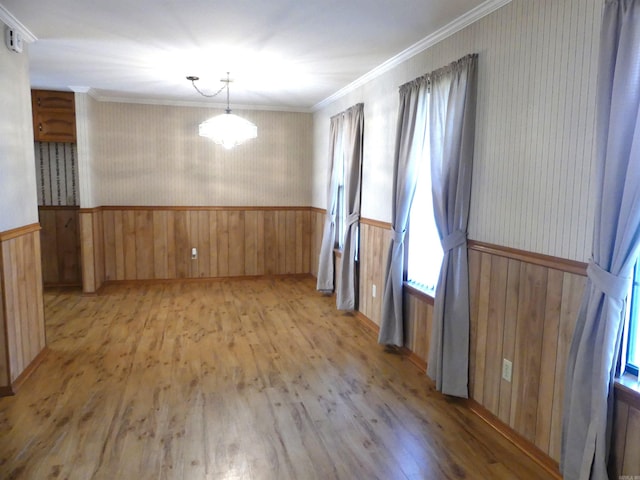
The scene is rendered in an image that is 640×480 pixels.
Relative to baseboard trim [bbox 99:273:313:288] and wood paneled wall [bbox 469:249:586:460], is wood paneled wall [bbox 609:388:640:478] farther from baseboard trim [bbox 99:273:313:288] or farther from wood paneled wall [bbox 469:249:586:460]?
baseboard trim [bbox 99:273:313:288]

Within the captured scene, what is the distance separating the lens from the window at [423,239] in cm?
343

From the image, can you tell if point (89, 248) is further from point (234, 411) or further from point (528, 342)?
point (528, 342)

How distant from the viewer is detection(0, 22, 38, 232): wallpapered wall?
9.84ft

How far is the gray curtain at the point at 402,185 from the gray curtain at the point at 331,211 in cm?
171

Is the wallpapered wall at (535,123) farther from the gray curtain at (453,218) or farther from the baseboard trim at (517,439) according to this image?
the baseboard trim at (517,439)

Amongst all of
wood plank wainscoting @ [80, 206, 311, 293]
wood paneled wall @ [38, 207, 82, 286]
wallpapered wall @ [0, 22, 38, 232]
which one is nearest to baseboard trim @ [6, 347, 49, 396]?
wallpapered wall @ [0, 22, 38, 232]

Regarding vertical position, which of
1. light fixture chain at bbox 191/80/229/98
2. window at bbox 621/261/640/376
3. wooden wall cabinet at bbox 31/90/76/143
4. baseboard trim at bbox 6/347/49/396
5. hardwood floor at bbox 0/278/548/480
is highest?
light fixture chain at bbox 191/80/229/98

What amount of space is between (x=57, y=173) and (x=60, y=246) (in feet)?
3.21

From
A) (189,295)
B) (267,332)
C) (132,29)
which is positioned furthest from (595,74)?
(189,295)

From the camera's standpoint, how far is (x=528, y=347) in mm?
2400

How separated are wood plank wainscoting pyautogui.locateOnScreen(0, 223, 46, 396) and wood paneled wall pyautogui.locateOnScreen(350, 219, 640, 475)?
121 inches

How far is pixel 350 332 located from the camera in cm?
436

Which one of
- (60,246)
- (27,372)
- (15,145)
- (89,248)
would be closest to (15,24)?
(15,145)

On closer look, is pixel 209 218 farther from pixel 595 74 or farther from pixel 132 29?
pixel 595 74
